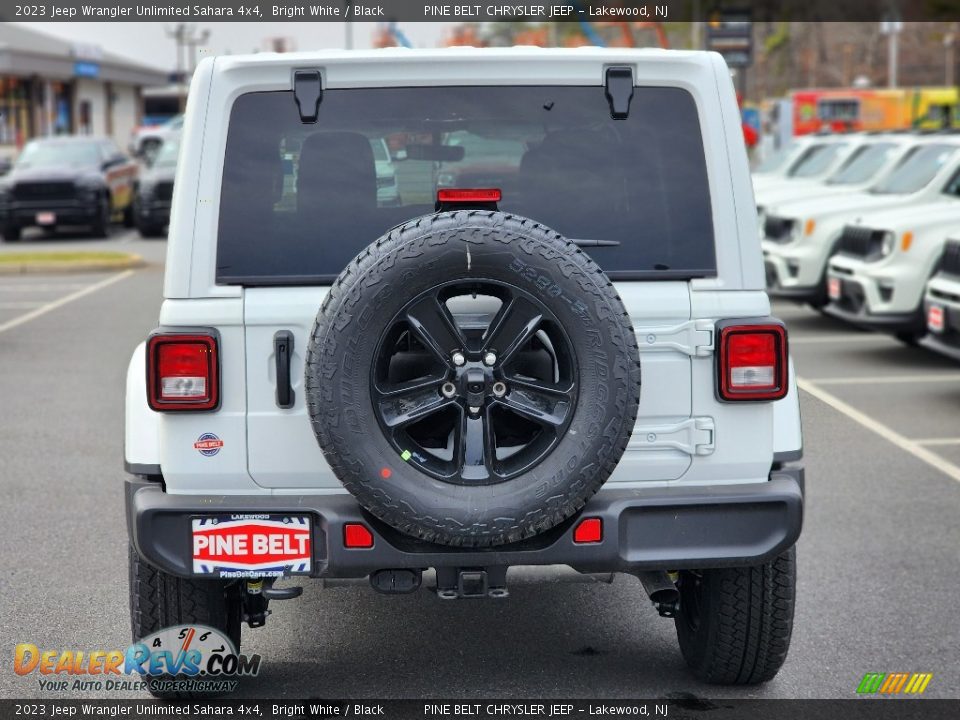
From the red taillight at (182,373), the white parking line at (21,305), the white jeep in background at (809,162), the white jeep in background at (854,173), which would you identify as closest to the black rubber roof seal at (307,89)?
the red taillight at (182,373)

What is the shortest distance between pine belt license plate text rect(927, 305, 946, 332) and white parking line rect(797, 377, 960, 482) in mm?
895

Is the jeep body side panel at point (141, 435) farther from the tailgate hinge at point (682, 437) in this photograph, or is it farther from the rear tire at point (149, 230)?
the rear tire at point (149, 230)

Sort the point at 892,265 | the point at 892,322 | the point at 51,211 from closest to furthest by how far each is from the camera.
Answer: the point at 892,322
the point at 892,265
the point at 51,211

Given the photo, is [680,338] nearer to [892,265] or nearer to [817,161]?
[892,265]

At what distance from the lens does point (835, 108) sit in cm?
4294

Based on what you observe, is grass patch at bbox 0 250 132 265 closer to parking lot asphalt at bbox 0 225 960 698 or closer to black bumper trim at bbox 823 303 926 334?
parking lot asphalt at bbox 0 225 960 698

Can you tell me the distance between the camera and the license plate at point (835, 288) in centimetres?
1245

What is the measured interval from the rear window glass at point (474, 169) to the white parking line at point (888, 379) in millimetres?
6987

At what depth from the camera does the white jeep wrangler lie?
12.1ft

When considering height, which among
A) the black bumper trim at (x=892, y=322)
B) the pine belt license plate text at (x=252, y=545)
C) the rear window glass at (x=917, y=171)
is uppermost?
the rear window glass at (x=917, y=171)

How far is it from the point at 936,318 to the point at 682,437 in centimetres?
677

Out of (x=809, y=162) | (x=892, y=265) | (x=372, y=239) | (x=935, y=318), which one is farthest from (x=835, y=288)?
(x=372, y=239)

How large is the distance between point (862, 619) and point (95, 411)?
239 inches

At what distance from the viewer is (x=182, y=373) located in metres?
3.96
